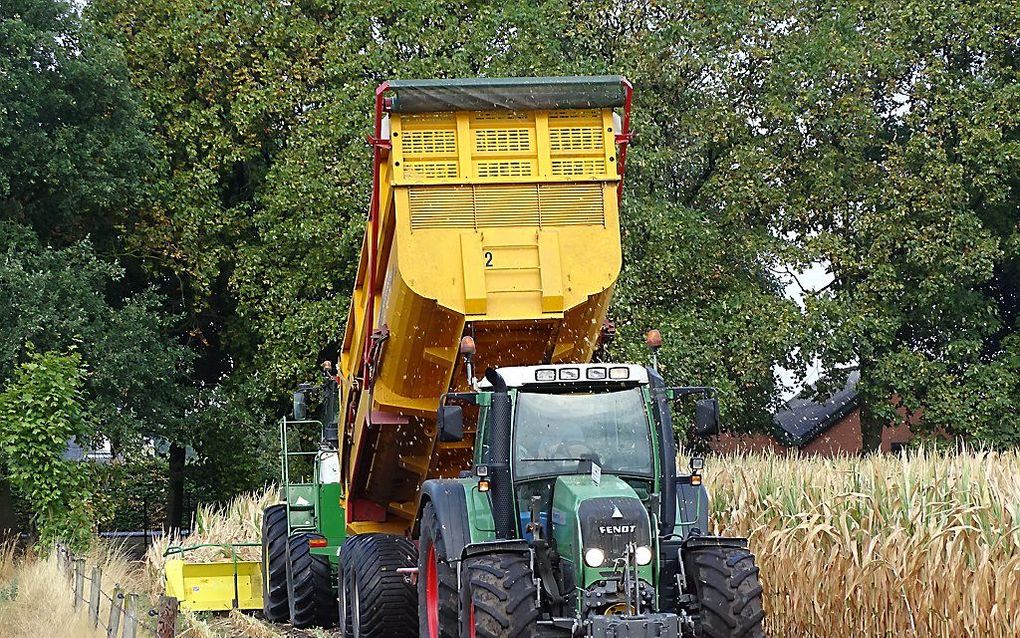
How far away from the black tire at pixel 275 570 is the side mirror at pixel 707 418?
7.13m

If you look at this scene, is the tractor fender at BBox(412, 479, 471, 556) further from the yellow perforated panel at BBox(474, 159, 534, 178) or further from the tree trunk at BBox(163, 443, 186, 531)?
the tree trunk at BBox(163, 443, 186, 531)

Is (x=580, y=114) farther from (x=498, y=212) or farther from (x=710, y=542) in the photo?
(x=710, y=542)

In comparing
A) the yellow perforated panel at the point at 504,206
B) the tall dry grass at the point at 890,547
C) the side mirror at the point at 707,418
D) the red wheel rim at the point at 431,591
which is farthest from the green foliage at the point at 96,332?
the side mirror at the point at 707,418

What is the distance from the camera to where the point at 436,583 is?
12.2m

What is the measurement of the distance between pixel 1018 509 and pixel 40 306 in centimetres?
2031

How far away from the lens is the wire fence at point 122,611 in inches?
514

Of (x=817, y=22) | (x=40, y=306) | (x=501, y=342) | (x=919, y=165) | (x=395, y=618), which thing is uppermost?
(x=817, y=22)

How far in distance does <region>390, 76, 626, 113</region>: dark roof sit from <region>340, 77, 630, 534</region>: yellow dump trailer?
0.04ft

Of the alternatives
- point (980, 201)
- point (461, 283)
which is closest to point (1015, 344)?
point (980, 201)

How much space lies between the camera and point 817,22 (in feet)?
103

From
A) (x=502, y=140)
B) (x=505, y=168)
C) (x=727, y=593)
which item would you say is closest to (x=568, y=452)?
Result: (x=727, y=593)

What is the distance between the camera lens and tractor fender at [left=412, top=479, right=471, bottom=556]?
1140 cm

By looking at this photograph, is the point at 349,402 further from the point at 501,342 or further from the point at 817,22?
the point at 817,22

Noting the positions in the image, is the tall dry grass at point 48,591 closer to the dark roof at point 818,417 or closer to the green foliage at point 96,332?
the green foliage at point 96,332
